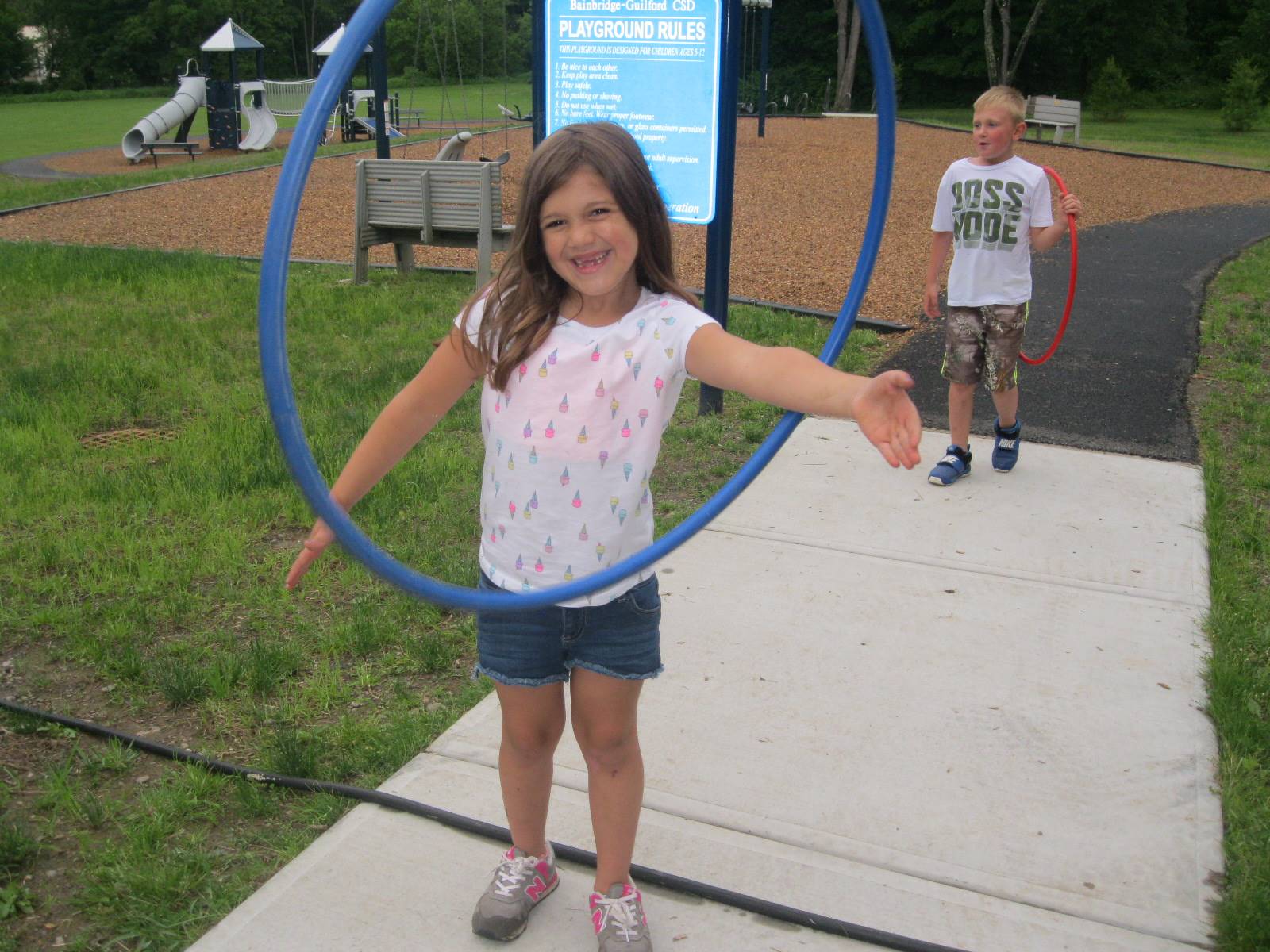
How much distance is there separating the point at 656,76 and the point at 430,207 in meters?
3.28

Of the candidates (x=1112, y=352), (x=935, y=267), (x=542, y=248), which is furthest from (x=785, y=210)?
(x=542, y=248)

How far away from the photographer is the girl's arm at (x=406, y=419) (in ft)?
7.22

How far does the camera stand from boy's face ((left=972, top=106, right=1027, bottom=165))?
4641 mm

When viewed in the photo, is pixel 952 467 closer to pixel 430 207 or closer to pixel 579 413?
pixel 579 413

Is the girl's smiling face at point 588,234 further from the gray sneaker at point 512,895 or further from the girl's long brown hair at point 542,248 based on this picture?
the gray sneaker at point 512,895

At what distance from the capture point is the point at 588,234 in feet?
6.72

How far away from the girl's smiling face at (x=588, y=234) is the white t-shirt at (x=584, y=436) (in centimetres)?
9

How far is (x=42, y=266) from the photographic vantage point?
8.66 meters

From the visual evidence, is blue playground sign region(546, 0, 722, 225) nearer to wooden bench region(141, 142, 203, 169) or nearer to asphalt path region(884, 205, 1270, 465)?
asphalt path region(884, 205, 1270, 465)

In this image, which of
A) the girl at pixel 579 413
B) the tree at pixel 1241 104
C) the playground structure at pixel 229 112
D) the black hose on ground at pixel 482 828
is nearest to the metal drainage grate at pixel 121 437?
the black hose on ground at pixel 482 828

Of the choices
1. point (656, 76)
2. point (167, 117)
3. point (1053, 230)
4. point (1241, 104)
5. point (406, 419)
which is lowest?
point (406, 419)

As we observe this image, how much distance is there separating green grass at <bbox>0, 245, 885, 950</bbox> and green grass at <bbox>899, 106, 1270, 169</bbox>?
17795 mm

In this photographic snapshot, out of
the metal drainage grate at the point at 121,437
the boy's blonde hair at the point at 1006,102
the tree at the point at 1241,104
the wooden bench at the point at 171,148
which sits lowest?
the metal drainage grate at the point at 121,437

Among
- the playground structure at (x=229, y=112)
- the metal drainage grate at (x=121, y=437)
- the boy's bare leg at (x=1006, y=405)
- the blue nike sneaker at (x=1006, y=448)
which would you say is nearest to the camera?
the boy's bare leg at (x=1006, y=405)
